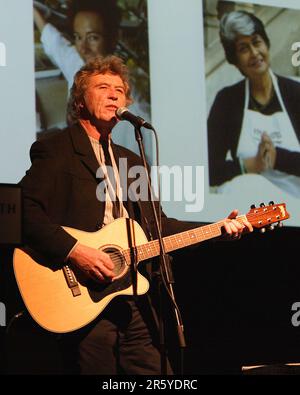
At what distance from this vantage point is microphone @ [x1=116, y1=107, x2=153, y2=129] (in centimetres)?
333

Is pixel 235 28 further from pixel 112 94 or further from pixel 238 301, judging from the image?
pixel 238 301

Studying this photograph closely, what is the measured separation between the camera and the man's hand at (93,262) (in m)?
3.34

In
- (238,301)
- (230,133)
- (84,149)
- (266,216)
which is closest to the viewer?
(84,149)

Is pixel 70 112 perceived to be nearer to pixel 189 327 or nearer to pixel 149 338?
pixel 149 338

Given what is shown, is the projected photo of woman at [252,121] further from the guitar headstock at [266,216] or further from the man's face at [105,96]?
the man's face at [105,96]

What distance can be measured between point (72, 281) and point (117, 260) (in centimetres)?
23

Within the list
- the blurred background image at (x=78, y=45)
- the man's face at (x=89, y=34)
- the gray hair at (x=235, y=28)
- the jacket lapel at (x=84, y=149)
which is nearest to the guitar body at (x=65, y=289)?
the jacket lapel at (x=84, y=149)

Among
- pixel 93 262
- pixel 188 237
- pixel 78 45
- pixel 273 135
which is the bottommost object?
A: pixel 93 262

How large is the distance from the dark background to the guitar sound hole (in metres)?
1.21

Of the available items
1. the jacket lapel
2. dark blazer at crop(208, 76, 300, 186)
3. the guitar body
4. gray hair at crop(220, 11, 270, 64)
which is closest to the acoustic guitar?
the guitar body

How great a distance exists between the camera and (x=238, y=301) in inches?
190

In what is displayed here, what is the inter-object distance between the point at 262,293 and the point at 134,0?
6.42ft

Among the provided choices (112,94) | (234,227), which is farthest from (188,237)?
(112,94)

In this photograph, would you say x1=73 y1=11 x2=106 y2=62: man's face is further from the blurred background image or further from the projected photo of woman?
the projected photo of woman
